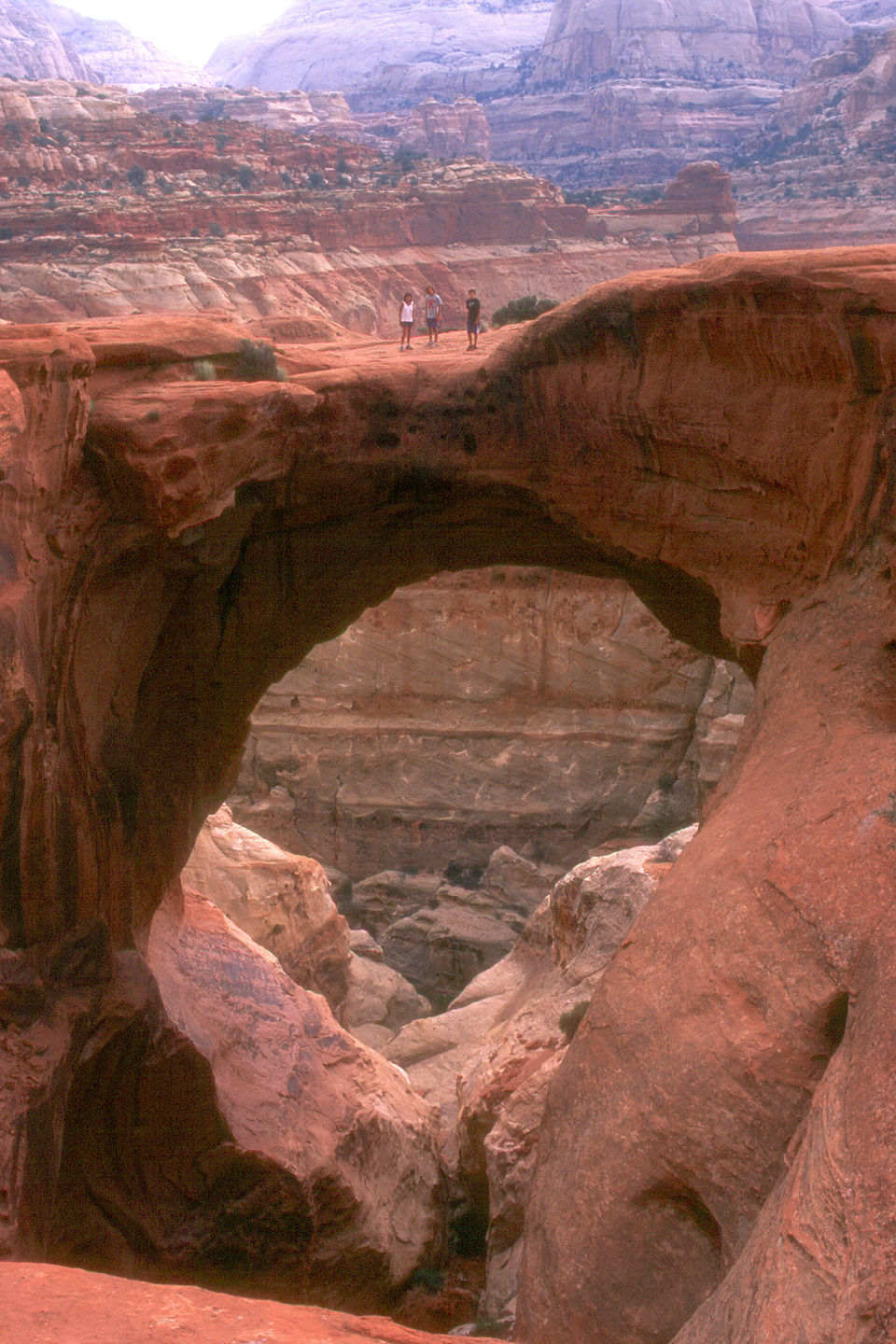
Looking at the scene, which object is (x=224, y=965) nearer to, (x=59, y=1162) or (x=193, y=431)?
(x=59, y=1162)

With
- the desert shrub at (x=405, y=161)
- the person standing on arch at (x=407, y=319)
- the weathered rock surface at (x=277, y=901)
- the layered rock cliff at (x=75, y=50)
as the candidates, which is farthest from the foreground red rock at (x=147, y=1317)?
the layered rock cliff at (x=75, y=50)

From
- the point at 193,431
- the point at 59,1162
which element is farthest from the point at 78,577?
the point at 59,1162

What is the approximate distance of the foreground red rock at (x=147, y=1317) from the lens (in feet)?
14.4

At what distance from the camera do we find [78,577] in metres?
7.84

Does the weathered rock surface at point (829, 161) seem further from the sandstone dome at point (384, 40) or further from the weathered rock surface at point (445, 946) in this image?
the sandstone dome at point (384, 40)

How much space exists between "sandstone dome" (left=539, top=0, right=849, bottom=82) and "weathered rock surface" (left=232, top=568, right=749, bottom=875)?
112 m

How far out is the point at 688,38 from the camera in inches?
4796

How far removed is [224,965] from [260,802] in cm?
1301

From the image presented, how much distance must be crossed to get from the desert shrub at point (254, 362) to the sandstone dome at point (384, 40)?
146m

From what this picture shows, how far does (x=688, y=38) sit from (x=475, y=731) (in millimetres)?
122962

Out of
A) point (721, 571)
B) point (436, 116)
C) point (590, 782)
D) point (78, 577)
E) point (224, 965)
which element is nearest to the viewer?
point (78, 577)

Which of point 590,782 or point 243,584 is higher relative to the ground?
point 243,584

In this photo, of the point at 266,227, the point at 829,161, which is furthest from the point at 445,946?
the point at 829,161

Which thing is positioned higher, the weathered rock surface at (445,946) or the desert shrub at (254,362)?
the desert shrub at (254,362)
